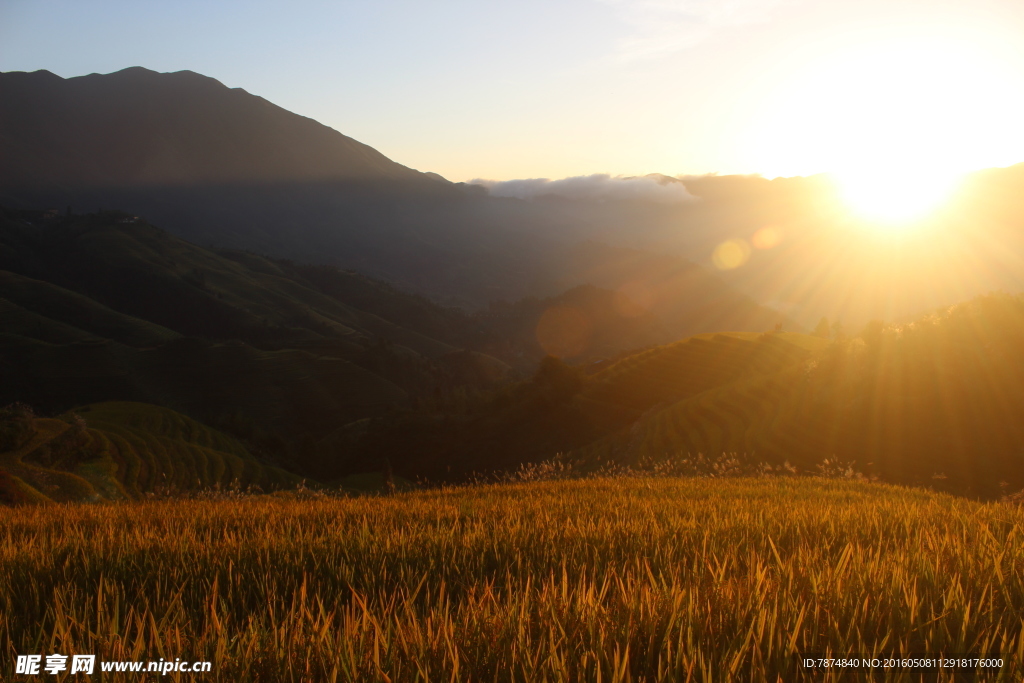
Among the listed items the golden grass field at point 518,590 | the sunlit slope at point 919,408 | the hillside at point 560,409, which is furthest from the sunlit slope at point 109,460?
the hillside at point 560,409

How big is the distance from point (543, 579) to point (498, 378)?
17675 centimetres

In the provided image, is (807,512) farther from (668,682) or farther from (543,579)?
(668,682)

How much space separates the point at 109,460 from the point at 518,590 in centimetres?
2304

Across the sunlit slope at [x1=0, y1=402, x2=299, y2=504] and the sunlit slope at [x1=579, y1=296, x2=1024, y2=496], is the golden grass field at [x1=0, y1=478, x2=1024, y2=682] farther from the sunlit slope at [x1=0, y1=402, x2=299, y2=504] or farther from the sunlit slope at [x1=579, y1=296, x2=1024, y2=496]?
the sunlit slope at [x1=579, y1=296, x2=1024, y2=496]

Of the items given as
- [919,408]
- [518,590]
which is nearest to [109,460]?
[518,590]

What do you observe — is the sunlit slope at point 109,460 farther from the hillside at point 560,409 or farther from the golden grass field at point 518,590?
the hillside at point 560,409

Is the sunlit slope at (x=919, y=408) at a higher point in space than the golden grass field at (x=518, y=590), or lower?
higher

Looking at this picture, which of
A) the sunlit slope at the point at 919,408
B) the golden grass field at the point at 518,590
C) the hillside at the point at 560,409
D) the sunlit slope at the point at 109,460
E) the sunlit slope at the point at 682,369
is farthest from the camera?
the hillside at the point at 560,409

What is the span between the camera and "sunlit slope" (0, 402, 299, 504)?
10609mm

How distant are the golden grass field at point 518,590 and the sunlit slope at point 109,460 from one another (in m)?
5.92

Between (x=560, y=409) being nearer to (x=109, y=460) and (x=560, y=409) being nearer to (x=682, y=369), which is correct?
(x=682, y=369)

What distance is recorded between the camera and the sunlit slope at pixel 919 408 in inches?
645

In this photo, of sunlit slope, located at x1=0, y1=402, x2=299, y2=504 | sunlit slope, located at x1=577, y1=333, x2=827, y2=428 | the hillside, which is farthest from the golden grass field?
sunlit slope, located at x1=577, y1=333, x2=827, y2=428

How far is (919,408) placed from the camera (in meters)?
19.4
